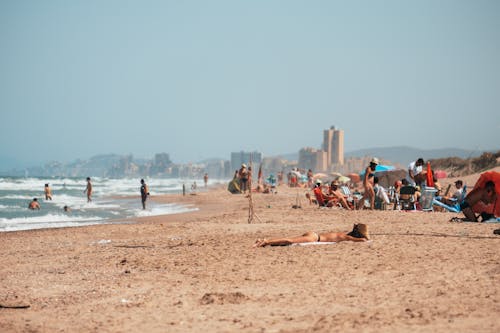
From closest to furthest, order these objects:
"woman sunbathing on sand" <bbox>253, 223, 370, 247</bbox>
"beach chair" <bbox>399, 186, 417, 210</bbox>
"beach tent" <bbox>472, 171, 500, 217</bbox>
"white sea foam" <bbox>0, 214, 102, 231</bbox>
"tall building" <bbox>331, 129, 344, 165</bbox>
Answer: "woman sunbathing on sand" <bbox>253, 223, 370, 247</bbox> < "beach tent" <bbox>472, 171, 500, 217</bbox> < "beach chair" <bbox>399, 186, 417, 210</bbox> < "white sea foam" <bbox>0, 214, 102, 231</bbox> < "tall building" <bbox>331, 129, 344, 165</bbox>

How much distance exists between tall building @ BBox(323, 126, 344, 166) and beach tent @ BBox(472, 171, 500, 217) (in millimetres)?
168476

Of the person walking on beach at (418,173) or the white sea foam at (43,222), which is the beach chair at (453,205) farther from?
the white sea foam at (43,222)

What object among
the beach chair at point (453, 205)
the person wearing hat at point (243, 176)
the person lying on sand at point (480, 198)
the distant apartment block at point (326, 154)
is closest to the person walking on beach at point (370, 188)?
the beach chair at point (453, 205)

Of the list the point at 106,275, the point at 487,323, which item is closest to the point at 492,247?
the point at 487,323

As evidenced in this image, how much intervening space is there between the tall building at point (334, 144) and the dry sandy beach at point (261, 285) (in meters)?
171

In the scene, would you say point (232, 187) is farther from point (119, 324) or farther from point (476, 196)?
point (119, 324)

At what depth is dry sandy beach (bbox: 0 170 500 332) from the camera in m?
5.30

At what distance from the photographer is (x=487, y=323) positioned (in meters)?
4.72

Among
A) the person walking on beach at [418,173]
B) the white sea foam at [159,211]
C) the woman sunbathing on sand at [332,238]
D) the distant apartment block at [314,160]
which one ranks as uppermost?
the distant apartment block at [314,160]

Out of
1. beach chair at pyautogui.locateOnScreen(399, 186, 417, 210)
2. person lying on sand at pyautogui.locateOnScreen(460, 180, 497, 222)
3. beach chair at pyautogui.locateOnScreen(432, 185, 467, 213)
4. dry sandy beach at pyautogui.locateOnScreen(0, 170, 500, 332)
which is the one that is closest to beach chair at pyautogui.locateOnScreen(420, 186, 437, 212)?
beach chair at pyautogui.locateOnScreen(432, 185, 467, 213)

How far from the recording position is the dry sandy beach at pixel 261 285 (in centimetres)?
530

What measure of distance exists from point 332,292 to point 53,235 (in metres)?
10.3

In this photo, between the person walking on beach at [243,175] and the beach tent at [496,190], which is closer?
the beach tent at [496,190]

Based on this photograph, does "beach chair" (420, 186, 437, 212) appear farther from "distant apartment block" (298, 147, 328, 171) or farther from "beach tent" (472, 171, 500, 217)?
"distant apartment block" (298, 147, 328, 171)
